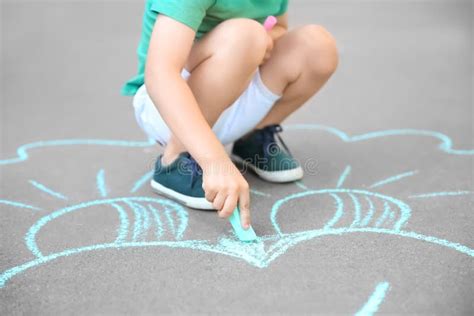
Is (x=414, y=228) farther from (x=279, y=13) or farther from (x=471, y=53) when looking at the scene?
(x=471, y=53)

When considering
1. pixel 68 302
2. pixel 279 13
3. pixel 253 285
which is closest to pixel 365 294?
pixel 253 285

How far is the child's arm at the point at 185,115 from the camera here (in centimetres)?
83

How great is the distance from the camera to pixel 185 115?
2.81ft

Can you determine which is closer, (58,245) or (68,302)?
(68,302)

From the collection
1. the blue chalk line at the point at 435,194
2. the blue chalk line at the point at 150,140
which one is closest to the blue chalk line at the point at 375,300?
the blue chalk line at the point at 435,194

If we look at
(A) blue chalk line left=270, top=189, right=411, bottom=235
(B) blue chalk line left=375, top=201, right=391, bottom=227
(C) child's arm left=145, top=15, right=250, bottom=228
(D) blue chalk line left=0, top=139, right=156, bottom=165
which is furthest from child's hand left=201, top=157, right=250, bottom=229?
(D) blue chalk line left=0, top=139, right=156, bottom=165

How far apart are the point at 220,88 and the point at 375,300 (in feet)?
1.45

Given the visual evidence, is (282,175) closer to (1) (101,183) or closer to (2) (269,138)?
(2) (269,138)

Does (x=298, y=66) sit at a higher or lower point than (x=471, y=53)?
higher

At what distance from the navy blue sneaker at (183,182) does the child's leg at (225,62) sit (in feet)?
0.30

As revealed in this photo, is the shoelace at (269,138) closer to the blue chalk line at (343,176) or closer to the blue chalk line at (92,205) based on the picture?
the blue chalk line at (343,176)

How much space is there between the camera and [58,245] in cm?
90

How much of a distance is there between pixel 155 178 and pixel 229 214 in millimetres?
309

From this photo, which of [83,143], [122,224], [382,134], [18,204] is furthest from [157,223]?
[382,134]
